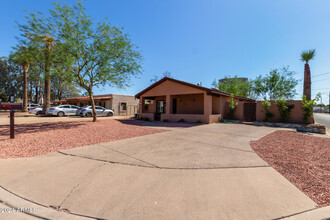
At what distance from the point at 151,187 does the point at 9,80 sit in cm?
5135

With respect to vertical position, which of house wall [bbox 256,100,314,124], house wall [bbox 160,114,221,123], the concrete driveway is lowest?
the concrete driveway

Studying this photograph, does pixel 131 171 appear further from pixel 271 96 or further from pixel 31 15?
pixel 271 96

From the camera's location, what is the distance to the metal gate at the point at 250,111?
13969 millimetres

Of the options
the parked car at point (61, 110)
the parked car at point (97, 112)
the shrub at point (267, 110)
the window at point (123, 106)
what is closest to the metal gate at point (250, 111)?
the shrub at point (267, 110)

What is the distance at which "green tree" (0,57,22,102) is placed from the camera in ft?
119

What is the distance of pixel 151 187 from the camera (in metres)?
2.87

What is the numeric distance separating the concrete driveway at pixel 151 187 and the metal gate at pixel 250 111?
10924mm

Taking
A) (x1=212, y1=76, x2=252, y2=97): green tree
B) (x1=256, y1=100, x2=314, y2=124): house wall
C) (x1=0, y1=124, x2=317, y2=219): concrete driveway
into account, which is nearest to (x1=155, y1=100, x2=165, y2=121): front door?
(x1=256, y1=100, x2=314, y2=124): house wall

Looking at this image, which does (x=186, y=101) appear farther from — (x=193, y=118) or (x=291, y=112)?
(x=291, y=112)

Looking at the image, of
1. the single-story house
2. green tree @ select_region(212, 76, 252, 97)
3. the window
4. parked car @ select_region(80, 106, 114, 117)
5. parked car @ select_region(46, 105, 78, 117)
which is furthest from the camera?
green tree @ select_region(212, 76, 252, 97)

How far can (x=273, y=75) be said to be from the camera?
2961 centimetres

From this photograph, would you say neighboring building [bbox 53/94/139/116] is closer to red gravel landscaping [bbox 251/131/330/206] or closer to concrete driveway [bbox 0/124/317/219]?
concrete driveway [bbox 0/124/317/219]

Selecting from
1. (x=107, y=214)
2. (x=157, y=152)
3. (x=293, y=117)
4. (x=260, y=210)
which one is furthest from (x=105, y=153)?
(x=293, y=117)

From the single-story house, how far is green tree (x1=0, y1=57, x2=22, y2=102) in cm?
3891
